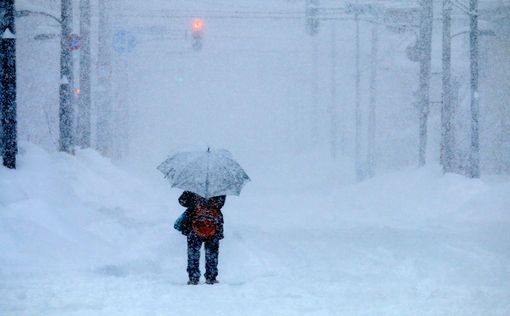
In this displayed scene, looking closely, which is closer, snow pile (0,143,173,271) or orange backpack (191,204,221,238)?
orange backpack (191,204,221,238)

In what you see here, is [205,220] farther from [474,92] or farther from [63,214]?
[474,92]

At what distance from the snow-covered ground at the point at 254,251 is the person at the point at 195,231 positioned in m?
0.35

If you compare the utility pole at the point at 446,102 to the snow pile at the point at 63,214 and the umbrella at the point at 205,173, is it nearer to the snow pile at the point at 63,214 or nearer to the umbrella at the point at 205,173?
the snow pile at the point at 63,214

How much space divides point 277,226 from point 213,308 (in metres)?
9.46

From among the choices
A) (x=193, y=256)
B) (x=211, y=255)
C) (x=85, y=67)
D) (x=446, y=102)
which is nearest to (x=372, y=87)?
(x=446, y=102)

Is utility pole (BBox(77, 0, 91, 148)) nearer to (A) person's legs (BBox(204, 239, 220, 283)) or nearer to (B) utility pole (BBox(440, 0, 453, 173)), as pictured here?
(B) utility pole (BBox(440, 0, 453, 173))

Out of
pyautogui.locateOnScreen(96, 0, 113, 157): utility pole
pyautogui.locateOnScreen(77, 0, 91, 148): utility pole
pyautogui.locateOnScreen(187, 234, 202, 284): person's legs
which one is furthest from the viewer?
pyautogui.locateOnScreen(96, 0, 113, 157): utility pole

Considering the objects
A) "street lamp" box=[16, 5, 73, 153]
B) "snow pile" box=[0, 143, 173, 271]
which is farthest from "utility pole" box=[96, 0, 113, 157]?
"snow pile" box=[0, 143, 173, 271]

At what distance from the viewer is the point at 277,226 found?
1648 cm

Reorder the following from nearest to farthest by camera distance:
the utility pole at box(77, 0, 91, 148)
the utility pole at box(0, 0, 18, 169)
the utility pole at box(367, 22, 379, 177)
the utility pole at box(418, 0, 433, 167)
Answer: the utility pole at box(0, 0, 18, 169), the utility pole at box(77, 0, 91, 148), the utility pole at box(418, 0, 433, 167), the utility pole at box(367, 22, 379, 177)

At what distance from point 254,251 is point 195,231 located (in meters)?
3.46

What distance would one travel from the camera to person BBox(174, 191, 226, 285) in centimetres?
864

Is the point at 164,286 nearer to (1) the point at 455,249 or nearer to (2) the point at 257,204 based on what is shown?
(1) the point at 455,249

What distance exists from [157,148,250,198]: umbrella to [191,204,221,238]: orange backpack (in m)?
0.39
